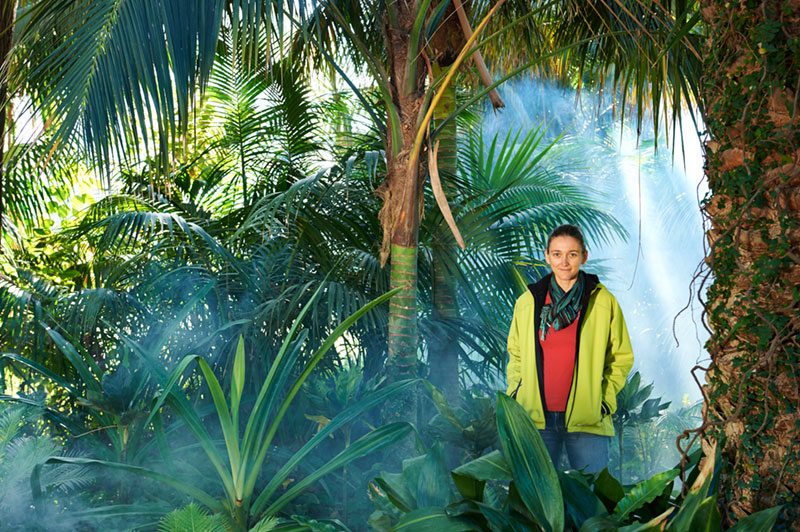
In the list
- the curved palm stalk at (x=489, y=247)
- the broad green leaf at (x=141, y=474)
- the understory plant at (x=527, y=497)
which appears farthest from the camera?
the curved palm stalk at (x=489, y=247)

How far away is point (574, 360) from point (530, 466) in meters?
0.74

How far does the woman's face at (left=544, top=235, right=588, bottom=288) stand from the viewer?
6.92 feet

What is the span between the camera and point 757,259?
124 centimetres

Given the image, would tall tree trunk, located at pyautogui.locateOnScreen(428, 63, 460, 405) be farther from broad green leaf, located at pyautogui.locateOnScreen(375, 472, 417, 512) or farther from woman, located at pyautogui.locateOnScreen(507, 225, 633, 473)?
broad green leaf, located at pyautogui.locateOnScreen(375, 472, 417, 512)

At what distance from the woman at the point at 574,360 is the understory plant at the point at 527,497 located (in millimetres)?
518

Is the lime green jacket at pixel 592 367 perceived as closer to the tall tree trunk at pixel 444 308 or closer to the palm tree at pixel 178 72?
the palm tree at pixel 178 72

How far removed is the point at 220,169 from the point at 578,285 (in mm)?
Answer: 3094

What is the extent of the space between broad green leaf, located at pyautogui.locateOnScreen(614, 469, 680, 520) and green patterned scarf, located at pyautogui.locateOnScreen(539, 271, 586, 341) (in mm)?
761

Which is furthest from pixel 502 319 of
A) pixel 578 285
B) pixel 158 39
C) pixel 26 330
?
pixel 26 330

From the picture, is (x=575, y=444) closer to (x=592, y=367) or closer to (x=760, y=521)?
(x=592, y=367)

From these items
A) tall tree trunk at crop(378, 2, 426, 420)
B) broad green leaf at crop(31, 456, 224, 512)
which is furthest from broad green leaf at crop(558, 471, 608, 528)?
tall tree trunk at crop(378, 2, 426, 420)

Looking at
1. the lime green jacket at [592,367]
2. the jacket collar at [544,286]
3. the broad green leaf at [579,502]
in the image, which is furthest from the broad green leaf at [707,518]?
the jacket collar at [544,286]

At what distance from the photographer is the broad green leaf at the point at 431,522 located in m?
1.36

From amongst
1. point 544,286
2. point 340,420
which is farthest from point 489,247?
point 340,420
